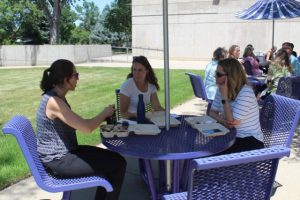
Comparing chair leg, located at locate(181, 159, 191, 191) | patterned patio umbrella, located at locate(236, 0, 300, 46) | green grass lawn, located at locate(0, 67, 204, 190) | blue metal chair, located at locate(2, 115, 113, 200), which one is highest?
patterned patio umbrella, located at locate(236, 0, 300, 46)

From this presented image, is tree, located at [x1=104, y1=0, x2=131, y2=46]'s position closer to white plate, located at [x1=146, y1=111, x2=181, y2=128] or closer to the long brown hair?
the long brown hair

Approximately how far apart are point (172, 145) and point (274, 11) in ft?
23.9

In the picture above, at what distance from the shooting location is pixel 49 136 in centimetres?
304

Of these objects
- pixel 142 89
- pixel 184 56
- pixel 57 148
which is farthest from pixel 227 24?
pixel 57 148

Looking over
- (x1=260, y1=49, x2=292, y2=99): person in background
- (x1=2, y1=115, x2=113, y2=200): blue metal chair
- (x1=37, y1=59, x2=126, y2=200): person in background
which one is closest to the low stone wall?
(x1=260, y1=49, x2=292, y2=99): person in background

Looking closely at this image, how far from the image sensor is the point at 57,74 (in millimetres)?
3119

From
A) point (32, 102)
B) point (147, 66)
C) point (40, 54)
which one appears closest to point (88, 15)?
point (40, 54)

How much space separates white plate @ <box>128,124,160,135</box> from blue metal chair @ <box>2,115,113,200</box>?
508 millimetres

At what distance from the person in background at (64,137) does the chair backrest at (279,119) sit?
1537 mm

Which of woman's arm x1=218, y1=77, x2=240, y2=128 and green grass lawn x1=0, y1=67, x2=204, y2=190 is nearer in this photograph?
woman's arm x1=218, y1=77, x2=240, y2=128

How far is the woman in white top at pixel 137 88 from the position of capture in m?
4.51

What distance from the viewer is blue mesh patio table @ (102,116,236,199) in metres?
2.76

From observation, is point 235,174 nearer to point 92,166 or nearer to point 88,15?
point 92,166

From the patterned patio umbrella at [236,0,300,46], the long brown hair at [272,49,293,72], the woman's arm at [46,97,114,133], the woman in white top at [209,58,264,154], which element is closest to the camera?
the woman's arm at [46,97,114,133]
